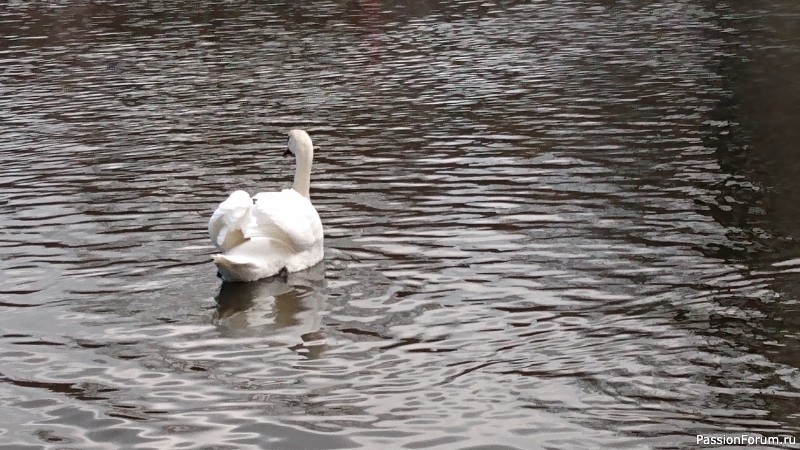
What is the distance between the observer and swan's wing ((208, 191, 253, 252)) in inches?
486

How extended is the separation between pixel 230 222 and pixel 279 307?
96 centimetres

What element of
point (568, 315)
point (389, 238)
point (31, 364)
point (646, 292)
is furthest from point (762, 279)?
point (31, 364)

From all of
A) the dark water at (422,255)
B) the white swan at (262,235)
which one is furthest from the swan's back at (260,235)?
the dark water at (422,255)

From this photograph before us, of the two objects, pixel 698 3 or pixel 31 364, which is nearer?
pixel 31 364

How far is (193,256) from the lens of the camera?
13.7m

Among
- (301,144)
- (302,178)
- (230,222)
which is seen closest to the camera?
(230,222)

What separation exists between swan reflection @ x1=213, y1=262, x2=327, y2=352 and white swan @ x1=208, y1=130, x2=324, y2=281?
0.12 metres

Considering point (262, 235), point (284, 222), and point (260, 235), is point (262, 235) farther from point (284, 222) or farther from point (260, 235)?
point (284, 222)

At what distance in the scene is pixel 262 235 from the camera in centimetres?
1259

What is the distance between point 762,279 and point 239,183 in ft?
25.1

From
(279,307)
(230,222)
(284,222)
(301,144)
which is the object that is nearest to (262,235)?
(284,222)

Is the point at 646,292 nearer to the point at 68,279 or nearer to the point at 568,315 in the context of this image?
the point at 568,315

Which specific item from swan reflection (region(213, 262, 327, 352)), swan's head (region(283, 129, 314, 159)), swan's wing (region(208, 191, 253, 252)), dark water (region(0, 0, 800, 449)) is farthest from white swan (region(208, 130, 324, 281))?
swan's head (region(283, 129, 314, 159))

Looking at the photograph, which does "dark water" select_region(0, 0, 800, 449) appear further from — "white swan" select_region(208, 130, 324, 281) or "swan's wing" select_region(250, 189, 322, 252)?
"swan's wing" select_region(250, 189, 322, 252)
